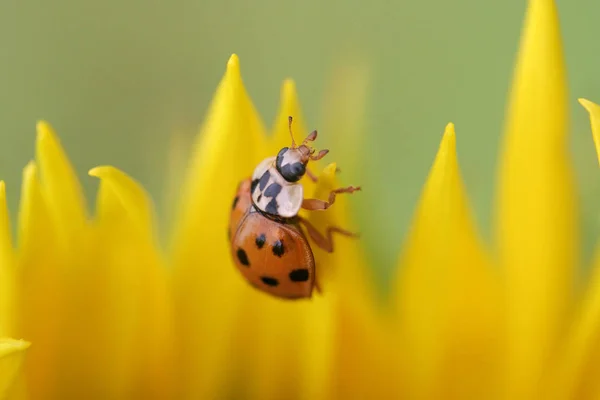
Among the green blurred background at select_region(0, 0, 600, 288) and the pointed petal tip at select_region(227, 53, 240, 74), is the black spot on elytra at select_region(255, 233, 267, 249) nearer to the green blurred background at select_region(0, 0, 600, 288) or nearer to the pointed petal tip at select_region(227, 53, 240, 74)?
the pointed petal tip at select_region(227, 53, 240, 74)

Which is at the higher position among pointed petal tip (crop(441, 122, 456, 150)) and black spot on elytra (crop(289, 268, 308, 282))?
pointed petal tip (crop(441, 122, 456, 150))

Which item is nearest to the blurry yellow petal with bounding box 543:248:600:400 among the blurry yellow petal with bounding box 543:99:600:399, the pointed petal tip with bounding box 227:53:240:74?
the blurry yellow petal with bounding box 543:99:600:399

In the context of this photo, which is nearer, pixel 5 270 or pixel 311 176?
pixel 5 270

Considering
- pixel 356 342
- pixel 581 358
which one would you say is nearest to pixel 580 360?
pixel 581 358

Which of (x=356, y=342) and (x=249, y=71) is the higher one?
(x=249, y=71)

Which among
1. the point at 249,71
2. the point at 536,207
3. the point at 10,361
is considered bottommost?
the point at 10,361

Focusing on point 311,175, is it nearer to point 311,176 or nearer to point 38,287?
point 311,176

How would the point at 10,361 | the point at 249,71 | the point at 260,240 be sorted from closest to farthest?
the point at 10,361, the point at 260,240, the point at 249,71
